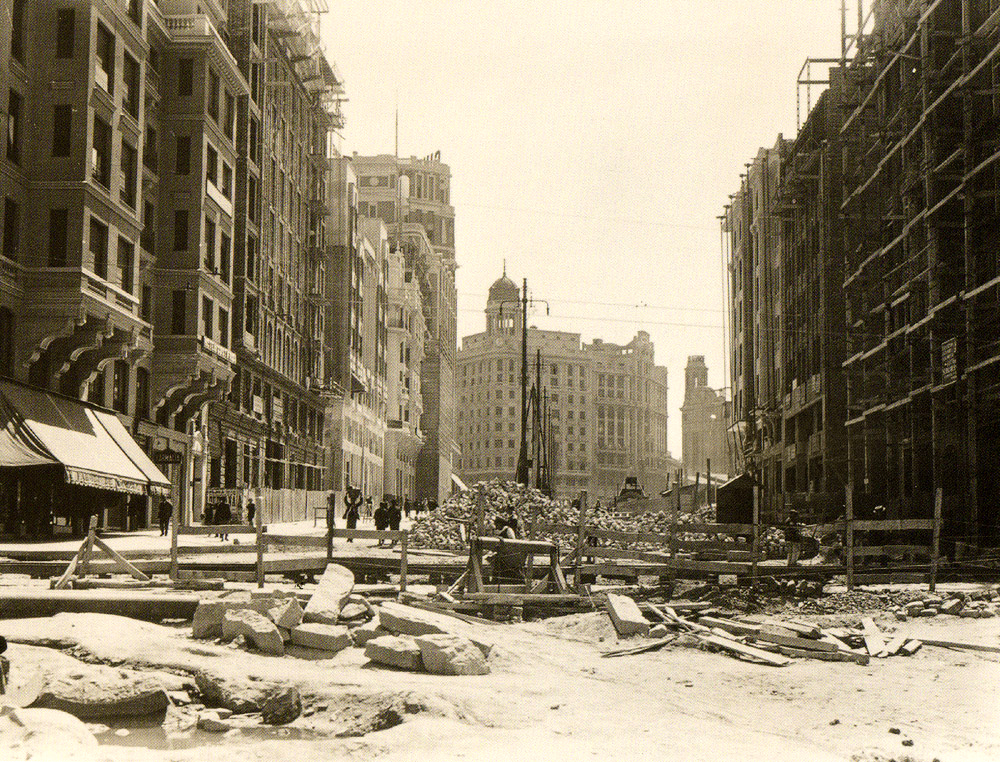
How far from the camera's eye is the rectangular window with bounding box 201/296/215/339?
45.8 meters

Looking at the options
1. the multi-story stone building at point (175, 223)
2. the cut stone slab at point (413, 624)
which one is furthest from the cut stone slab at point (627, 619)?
the multi-story stone building at point (175, 223)

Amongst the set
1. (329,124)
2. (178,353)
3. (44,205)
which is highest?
(329,124)

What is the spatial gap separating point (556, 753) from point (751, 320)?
266 feet

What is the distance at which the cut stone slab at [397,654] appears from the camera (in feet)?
47.1

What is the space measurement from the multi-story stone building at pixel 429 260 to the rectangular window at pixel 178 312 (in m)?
80.2

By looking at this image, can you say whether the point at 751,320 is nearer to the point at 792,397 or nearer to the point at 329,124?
the point at 792,397

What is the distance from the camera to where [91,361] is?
3556 centimetres

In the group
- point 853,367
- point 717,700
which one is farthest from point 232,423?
point 717,700

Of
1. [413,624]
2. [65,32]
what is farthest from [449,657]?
[65,32]

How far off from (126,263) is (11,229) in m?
6.01

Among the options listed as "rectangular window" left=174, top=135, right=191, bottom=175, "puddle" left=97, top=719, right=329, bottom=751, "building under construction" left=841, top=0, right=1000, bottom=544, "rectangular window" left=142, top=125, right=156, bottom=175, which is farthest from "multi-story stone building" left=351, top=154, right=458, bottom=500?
"puddle" left=97, top=719, right=329, bottom=751

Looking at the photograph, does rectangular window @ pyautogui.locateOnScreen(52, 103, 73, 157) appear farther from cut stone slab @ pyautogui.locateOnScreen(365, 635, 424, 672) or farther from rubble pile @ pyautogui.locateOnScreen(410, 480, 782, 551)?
cut stone slab @ pyautogui.locateOnScreen(365, 635, 424, 672)

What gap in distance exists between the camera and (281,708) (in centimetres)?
1168

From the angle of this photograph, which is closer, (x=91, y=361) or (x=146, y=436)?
(x=91, y=361)
